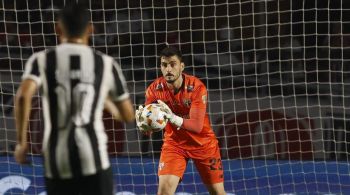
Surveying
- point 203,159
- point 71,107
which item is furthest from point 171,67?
point 71,107

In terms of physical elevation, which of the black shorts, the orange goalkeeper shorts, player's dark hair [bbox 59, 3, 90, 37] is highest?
player's dark hair [bbox 59, 3, 90, 37]

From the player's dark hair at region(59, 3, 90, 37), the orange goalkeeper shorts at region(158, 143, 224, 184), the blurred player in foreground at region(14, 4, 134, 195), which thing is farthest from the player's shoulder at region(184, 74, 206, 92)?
the player's dark hair at region(59, 3, 90, 37)

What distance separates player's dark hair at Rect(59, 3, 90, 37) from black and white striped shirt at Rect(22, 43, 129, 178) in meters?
0.07

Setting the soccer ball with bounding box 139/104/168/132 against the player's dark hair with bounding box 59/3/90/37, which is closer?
the player's dark hair with bounding box 59/3/90/37

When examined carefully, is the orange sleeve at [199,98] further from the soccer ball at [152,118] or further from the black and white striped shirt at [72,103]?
the black and white striped shirt at [72,103]

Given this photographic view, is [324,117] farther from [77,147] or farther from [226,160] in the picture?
[77,147]

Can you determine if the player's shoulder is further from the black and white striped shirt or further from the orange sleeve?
→ the black and white striped shirt

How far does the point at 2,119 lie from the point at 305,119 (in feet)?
9.03

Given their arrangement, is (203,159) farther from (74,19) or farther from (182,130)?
(74,19)

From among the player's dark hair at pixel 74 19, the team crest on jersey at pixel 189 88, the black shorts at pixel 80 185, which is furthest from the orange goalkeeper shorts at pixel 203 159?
the player's dark hair at pixel 74 19

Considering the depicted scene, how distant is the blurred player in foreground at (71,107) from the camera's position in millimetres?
3117

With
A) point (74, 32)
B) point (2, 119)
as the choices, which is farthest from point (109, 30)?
point (74, 32)

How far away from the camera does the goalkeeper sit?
5.27m

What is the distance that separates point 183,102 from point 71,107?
7.56 feet
